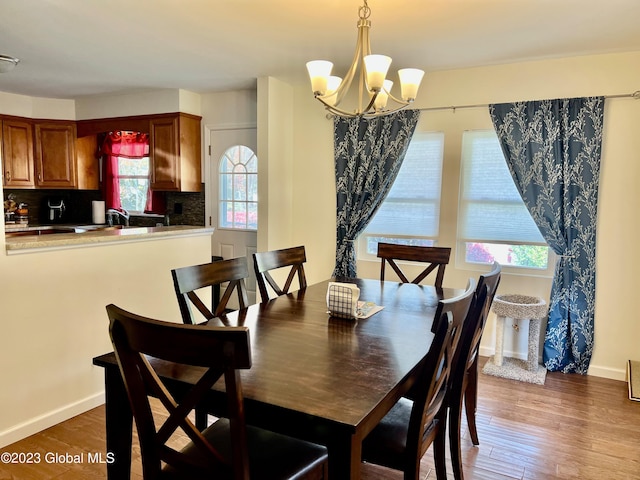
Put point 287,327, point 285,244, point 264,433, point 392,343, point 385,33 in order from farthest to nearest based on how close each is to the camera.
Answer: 1. point 285,244
2. point 385,33
3. point 287,327
4. point 392,343
5. point 264,433

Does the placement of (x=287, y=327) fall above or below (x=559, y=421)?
above

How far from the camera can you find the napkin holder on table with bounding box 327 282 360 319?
6.63 feet

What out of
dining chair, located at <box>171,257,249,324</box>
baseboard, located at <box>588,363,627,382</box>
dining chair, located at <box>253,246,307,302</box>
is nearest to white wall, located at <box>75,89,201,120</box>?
dining chair, located at <box>253,246,307,302</box>

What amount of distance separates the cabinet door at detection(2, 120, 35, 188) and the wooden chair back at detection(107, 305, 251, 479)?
16.3 ft

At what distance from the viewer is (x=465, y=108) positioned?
3.72 metres

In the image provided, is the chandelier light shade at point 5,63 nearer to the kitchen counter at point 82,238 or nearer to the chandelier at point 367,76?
the kitchen counter at point 82,238

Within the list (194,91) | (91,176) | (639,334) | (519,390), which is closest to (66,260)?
(194,91)

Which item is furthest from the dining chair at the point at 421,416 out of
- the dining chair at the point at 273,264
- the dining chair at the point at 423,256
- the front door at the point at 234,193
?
the front door at the point at 234,193

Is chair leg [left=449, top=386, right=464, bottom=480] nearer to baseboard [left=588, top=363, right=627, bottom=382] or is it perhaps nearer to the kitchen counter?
baseboard [left=588, top=363, right=627, bottom=382]

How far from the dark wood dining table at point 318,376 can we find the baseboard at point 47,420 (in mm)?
1276

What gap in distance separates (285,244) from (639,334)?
3.08 meters

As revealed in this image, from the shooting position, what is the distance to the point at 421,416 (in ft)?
4.91

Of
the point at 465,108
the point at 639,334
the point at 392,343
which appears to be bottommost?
the point at 639,334

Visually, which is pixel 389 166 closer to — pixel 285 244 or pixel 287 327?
pixel 285 244
